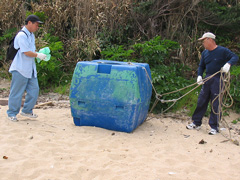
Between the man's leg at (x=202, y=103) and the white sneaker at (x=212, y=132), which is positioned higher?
the man's leg at (x=202, y=103)

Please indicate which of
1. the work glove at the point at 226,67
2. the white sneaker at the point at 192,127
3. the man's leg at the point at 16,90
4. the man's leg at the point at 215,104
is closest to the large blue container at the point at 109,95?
the man's leg at the point at 16,90

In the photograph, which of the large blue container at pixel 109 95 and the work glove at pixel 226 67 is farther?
the work glove at pixel 226 67

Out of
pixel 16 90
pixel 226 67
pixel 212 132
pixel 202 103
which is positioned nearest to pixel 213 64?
pixel 226 67

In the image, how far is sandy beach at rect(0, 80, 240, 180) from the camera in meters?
3.19

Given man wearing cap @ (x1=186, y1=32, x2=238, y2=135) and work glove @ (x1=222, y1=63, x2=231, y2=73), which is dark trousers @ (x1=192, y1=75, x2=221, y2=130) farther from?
work glove @ (x1=222, y1=63, x2=231, y2=73)

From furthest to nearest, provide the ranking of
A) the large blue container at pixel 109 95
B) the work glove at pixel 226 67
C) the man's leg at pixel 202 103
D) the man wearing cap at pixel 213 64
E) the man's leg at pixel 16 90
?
1. the man's leg at pixel 202 103
2. the man wearing cap at pixel 213 64
3. the man's leg at pixel 16 90
4. the work glove at pixel 226 67
5. the large blue container at pixel 109 95

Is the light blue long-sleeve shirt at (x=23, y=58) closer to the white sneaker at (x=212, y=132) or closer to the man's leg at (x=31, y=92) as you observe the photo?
the man's leg at (x=31, y=92)

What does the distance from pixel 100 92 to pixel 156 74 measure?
216 cm

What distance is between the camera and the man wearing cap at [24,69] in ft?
15.3

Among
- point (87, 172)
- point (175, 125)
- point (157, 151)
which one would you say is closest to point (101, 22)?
point (175, 125)

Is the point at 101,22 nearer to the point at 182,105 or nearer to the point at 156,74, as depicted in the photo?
the point at 156,74

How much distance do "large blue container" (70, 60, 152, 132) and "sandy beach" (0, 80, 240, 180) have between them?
0.63 feet

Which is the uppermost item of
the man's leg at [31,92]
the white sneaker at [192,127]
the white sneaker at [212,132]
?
the man's leg at [31,92]

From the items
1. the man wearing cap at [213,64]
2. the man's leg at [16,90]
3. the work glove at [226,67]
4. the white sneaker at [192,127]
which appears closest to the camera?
the work glove at [226,67]
